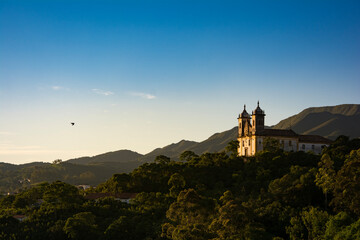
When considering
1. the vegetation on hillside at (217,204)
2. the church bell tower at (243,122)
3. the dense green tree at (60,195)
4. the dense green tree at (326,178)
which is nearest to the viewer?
the vegetation on hillside at (217,204)

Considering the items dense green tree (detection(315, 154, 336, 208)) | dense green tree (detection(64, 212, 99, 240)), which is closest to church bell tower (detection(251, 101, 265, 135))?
dense green tree (detection(315, 154, 336, 208))

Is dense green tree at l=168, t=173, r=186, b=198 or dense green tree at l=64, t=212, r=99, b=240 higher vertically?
dense green tree at l=168, t=173, r=186, b=198

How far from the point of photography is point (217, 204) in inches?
1932

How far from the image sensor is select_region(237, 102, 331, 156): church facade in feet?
318

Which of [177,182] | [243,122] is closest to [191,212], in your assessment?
[177,182]

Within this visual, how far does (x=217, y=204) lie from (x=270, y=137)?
5104 centimetres

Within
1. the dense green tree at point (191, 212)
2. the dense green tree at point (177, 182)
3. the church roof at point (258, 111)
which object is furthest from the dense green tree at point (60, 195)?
the church roof at point (258, 111)

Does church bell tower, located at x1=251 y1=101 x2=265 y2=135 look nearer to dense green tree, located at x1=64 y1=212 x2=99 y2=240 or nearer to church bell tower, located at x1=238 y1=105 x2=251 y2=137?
church bell tower, located at x1=238 y1=105 x2=251 y2=137

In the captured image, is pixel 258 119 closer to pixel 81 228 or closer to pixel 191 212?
pixel 81 228

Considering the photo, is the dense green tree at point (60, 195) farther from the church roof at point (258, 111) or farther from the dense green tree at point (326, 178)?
the church roof at point (258, 111)

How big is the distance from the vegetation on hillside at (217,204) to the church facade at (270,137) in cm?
504

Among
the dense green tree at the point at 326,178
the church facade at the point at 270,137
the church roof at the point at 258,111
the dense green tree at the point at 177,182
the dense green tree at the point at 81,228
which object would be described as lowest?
the dense green tree at the point at 81,228

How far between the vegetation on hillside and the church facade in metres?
5.04

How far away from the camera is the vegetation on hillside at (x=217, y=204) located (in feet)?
144
